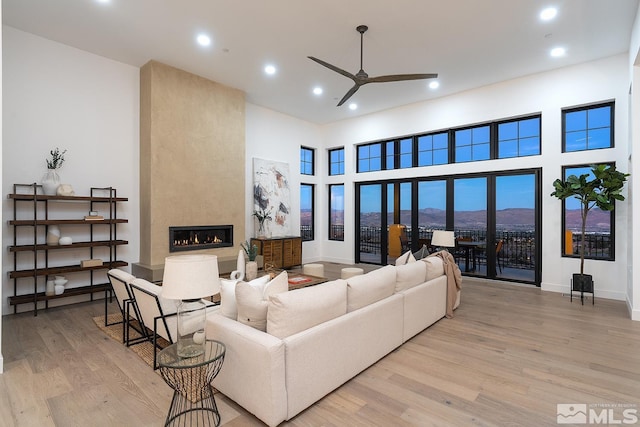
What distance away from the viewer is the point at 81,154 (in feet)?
17.4

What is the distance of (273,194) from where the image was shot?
27.1 feet

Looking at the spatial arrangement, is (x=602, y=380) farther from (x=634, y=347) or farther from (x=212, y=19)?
(x=212, y=19)

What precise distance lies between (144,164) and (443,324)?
559 cm

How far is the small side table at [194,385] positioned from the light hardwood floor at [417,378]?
0.11m

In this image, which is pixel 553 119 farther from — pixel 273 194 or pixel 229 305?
pixel 229 305

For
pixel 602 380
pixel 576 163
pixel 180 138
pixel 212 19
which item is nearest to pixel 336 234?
pixel 180 138

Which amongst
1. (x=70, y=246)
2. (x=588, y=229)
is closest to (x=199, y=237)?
(x=70, y=246)

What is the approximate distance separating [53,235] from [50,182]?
791 mm

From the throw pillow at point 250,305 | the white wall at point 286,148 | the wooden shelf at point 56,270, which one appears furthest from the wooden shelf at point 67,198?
the throw pillow at point 250,305

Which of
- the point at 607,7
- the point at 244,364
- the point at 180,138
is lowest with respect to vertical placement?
the point at 244,364

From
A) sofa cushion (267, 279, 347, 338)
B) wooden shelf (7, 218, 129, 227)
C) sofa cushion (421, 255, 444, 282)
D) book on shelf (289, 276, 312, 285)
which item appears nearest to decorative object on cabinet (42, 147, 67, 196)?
wooden shelf (7, 218, 129, 227)

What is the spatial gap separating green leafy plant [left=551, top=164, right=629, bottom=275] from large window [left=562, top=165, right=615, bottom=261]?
Result: 378 mm

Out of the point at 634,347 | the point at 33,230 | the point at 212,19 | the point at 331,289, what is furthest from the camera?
the point at 33,230

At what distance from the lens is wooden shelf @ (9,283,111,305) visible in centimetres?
449
